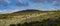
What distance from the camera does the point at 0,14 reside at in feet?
3.01

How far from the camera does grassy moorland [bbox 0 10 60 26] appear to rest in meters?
0.87

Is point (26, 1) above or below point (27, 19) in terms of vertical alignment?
above

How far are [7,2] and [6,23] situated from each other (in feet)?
0.57

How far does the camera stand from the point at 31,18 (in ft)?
2.90

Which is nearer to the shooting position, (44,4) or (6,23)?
(6,23)

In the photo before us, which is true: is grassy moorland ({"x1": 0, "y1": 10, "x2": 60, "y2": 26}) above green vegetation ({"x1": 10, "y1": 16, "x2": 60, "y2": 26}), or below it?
above

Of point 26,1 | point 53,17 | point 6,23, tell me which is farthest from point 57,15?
point 6,23

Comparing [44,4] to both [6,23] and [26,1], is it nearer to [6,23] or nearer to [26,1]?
[26,1]

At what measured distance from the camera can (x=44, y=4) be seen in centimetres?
96

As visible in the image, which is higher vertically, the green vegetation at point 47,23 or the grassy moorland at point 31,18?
the grassy moorland at point 31,18

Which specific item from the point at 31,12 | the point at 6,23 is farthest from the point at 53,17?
the point at 6,23

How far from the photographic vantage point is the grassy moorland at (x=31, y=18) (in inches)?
34.2

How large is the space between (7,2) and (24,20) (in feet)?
0.66

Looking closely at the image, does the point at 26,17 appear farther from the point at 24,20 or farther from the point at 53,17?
the point at 53,17
